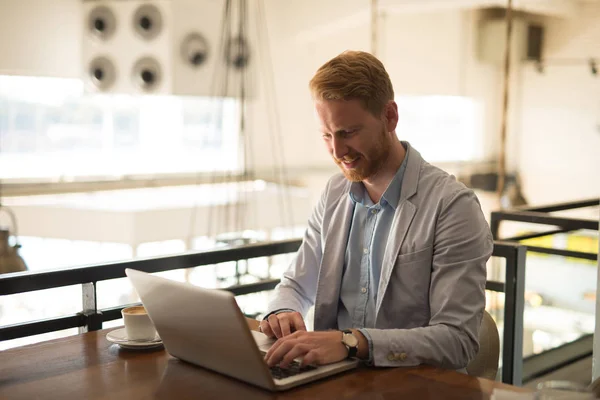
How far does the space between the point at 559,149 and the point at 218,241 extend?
3405mm

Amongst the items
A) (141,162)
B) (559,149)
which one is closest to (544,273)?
(559,149)

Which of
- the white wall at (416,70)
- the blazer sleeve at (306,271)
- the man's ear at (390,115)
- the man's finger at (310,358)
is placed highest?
the white wall at (416,70)

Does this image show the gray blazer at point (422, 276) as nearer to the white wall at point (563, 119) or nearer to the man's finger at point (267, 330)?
the man's finger at point (267, 330)

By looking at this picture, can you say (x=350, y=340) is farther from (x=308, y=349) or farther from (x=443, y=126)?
(x=443, y=126)

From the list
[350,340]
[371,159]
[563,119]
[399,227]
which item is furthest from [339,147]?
[563,119]

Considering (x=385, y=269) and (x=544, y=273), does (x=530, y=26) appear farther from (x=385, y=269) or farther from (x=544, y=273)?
(x=385, y=269)

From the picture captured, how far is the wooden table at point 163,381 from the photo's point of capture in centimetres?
A: 121

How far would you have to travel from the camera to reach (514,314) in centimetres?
222

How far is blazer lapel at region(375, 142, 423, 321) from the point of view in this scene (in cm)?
158

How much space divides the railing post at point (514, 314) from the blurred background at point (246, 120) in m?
3.60

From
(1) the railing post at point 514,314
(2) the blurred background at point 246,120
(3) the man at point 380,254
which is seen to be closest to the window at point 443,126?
(2) the blurred background at point 246,120

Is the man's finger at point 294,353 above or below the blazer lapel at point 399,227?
below

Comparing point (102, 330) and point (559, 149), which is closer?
point (102, 330)

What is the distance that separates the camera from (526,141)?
6.88 m
